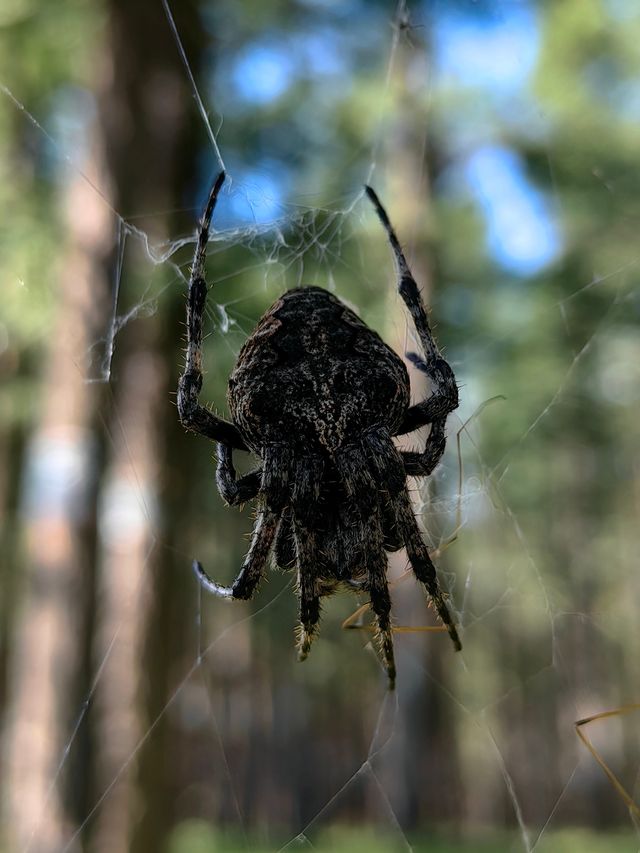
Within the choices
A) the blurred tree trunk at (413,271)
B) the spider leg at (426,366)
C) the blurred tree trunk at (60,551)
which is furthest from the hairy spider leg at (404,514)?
the blurred tree trunk at (413,271)

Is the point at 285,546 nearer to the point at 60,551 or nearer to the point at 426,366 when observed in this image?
the point at 426,366

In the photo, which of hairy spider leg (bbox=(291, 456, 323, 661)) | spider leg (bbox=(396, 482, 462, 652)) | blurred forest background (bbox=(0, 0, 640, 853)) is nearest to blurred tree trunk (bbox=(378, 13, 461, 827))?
blurred forest background (bbox=(0, 0, 640, 853))

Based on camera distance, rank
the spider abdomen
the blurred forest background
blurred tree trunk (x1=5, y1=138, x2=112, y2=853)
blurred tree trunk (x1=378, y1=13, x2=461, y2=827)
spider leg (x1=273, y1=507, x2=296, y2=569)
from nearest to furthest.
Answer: the spider abdomen
spider leg (x1=273, y1=507, x2=296, y2=569)
the blurred forest background
blurred tree trunk (x1=5, y1=138, x2=112, y2=853)
blurred tree trunk (x1=378, y1=13, x2=461, y2=827)

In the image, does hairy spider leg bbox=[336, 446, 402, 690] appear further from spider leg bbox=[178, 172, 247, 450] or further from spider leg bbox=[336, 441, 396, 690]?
spider leg bbox=[178, 172, 247, 450]

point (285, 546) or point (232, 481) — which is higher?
point (232, 481)

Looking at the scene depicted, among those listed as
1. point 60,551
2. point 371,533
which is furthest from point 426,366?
point 60,551

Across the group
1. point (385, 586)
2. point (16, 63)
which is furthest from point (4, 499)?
point (385, 586)

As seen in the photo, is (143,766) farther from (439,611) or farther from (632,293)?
(632,293)
